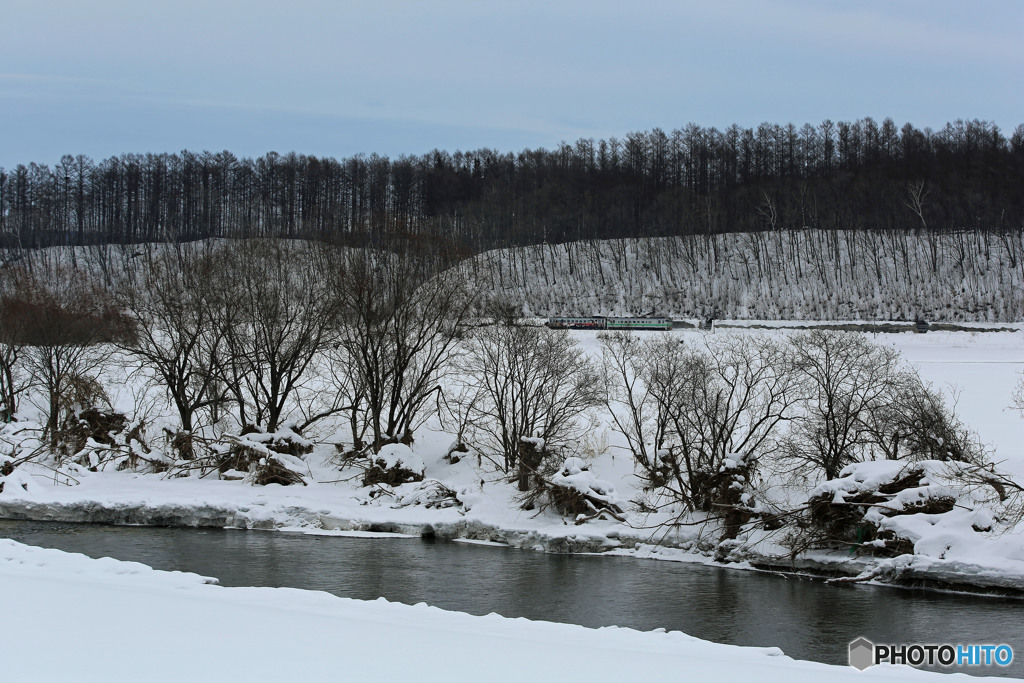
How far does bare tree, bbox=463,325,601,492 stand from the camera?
93.5 feet

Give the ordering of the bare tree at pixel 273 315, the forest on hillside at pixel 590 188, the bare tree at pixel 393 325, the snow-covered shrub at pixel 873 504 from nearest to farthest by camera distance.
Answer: the snow-covered shrub at pixel 873 504 < the bare tree at pixel 393 325 < the bare tree at pixel 273 315 < the forest on hillside at pixel 590 188

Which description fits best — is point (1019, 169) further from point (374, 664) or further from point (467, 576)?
point (374, 664)

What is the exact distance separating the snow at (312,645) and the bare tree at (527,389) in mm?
15819

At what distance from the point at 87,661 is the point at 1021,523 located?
18884mm

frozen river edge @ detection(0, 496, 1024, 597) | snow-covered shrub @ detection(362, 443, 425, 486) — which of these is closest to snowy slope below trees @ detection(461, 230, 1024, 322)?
snow-covered shrub @ detection(362, 443, 425, 486)

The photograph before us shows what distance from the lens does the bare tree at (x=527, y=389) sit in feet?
93.5

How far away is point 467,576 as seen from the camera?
60.2ft

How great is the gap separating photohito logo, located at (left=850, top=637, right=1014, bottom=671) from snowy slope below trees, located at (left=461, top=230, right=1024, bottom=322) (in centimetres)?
6069

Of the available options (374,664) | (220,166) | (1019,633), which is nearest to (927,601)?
(1019,633)

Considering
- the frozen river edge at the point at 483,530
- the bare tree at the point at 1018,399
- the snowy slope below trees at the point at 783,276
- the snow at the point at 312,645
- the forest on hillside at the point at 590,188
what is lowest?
the frozen river edge at the point at 483,530

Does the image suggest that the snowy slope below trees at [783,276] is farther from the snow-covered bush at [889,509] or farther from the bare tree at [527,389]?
the snow-covered bush at [889,509]

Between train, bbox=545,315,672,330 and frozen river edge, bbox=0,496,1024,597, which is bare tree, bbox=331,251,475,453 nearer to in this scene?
frozen river edge, bbox=0,496,1024,597

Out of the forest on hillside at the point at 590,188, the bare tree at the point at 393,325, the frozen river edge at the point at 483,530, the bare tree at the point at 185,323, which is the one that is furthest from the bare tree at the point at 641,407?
the forest on hillside at the point at 590,188

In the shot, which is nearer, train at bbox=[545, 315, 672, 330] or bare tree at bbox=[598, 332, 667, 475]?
bare tree at bbox=[598, 332, 667, 475]
